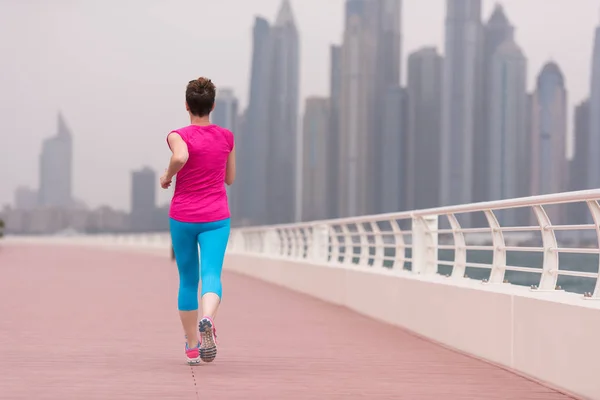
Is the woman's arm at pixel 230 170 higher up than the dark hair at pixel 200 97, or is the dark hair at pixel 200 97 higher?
the dark hair at pixel 200 97

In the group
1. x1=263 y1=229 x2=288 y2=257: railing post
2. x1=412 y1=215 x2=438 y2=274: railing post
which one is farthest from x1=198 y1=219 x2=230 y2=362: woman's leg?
x1=263 y1=229 x2=288 y2=257: railing post

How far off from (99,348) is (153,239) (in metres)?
61.2

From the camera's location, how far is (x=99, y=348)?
960cm

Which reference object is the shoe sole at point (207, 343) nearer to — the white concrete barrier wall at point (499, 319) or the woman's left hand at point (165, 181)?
the woman's left hand at point (165, 181)

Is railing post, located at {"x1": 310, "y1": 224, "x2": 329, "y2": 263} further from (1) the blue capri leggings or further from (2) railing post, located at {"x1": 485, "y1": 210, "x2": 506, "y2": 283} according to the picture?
(1) the blue capri leggings

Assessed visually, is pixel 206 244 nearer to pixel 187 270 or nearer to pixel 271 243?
pixel 187 270

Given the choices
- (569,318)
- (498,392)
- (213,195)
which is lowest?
(498,392)

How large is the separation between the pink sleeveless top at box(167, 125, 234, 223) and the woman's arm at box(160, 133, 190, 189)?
10 centimetres

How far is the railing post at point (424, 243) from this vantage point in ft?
41.7

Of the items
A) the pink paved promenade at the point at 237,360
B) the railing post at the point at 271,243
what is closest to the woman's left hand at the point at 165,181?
the pink paved promenade at the point at 237,360

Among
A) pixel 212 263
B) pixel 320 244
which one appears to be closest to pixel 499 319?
pixel 212 263

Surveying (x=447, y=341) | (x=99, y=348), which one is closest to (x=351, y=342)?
(x=447, y=341)

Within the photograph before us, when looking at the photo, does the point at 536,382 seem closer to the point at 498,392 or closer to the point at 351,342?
the point at 498,392

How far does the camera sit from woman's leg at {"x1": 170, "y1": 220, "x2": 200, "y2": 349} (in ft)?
26.8
